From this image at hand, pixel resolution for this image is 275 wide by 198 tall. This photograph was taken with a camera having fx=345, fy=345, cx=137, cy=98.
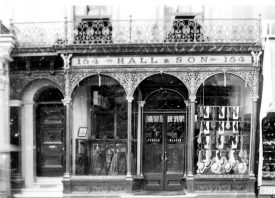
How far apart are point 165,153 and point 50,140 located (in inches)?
149

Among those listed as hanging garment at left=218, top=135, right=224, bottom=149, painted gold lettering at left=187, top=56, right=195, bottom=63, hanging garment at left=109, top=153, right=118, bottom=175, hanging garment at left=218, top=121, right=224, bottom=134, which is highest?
painted gold lettering at left=187, top=56, right=195, bottom=63

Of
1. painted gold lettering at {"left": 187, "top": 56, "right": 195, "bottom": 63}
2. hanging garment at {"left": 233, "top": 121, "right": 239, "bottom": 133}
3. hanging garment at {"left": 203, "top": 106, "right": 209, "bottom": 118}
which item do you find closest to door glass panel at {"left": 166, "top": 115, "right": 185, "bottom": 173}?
hanging garment at {"left": 203, "top": 106, "right": 209, "bottom": 118}

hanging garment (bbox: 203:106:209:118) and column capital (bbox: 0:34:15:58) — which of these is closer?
column capital (bbox: 0:34:15:58)

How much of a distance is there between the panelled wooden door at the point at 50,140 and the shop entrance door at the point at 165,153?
2.77 metres

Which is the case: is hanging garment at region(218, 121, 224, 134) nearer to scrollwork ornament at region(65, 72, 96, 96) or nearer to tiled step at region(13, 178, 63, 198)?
scrollwork ornament at region(65, 72, 96, 96)

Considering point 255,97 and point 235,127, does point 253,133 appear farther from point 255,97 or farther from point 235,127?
point 255,97

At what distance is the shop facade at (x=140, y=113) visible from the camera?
988 centimetres

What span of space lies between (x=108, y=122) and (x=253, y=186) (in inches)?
190

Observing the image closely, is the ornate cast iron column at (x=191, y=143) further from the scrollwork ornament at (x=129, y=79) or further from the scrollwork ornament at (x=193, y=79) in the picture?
the scrollwork ornament at (x=129, y=79)

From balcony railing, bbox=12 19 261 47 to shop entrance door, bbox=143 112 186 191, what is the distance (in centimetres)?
270

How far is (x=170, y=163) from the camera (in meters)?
11.2

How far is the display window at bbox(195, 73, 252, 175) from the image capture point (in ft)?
33.9

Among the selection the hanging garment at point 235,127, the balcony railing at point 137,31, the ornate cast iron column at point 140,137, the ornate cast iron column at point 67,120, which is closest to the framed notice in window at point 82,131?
the ornate cast iron column at point 67,120

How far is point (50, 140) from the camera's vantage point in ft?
37.2
